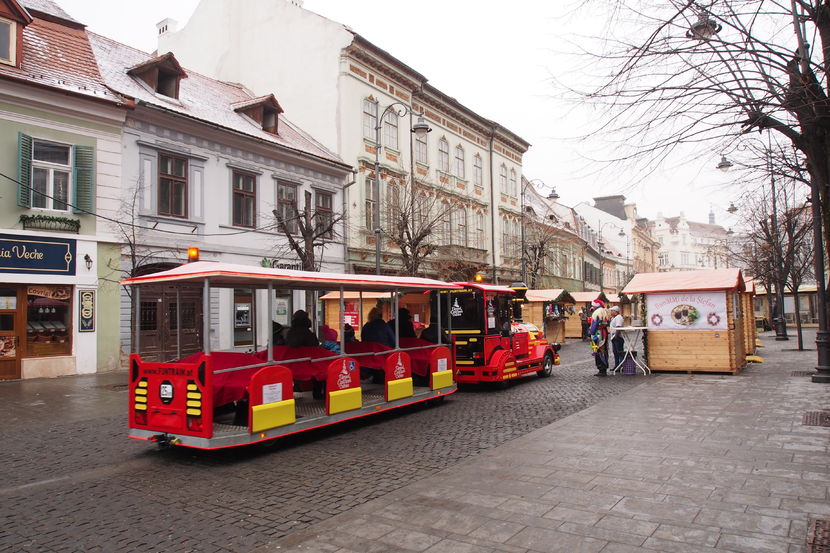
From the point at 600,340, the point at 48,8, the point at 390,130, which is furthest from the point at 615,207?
the point at 48,8

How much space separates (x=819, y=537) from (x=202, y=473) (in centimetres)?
599

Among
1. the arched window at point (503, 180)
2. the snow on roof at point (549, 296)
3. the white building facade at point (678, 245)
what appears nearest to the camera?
the snow on roof at point (549, 296)

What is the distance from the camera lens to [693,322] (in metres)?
16.2

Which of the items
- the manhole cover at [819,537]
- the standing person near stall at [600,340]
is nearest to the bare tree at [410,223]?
the standing person near stall at [600,340]

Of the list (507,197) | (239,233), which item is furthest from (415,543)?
(507,197)

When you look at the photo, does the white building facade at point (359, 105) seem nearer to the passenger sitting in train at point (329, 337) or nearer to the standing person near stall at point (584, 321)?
the standing person near stall at point (584, 321)

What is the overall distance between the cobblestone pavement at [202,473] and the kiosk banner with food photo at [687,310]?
18.8 feet

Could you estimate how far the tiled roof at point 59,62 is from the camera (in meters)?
16.3

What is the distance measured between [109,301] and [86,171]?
12.1 feet

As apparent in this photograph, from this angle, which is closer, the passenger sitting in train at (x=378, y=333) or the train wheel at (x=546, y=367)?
the passenger sitting in train at (x=378, y=333)

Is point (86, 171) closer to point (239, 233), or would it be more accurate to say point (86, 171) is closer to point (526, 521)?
point (239, 233)

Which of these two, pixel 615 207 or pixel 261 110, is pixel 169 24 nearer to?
pixel 261 110

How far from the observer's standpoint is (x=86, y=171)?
55.2ft

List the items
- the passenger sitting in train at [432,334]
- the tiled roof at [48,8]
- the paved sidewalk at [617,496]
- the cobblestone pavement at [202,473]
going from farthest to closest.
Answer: the tiled roof at [48,8] → the passenger sitting in train at [432,334] → the cobblestone pavement at [202,473] → the paved sidewalk at [617,496]
